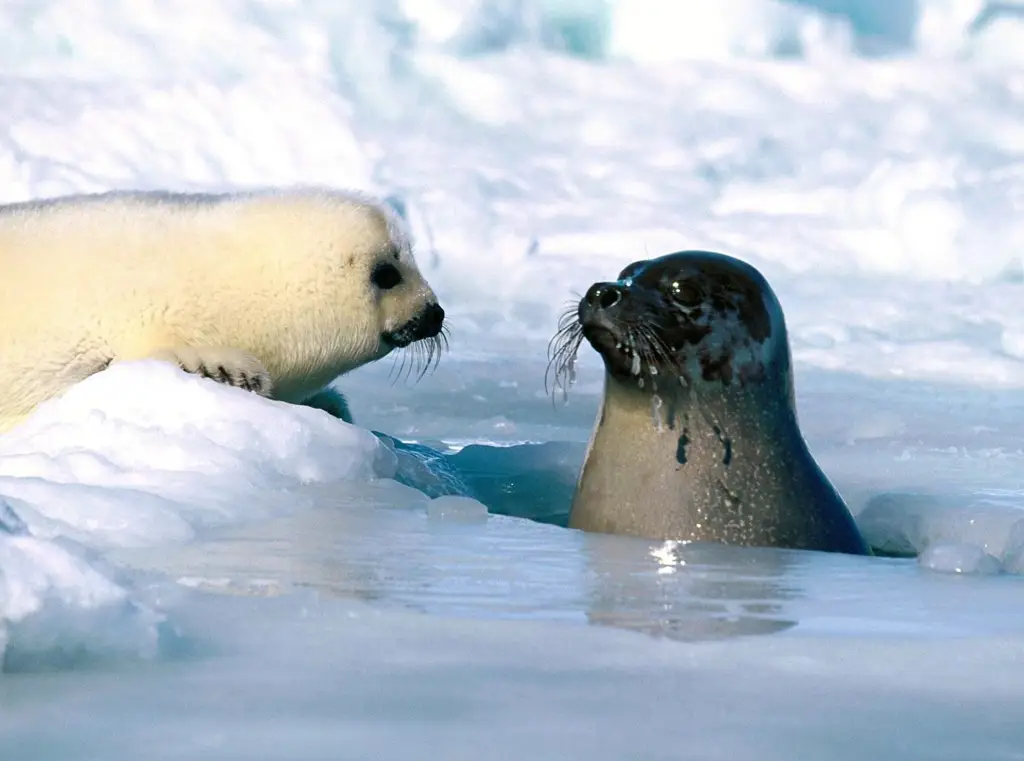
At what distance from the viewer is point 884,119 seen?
50.7 ft

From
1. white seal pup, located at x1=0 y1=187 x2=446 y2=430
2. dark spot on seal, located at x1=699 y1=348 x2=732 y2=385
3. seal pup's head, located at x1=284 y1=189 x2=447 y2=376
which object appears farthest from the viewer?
seal pup's head, located at x1=284 y1=189 x2=447 y2=376

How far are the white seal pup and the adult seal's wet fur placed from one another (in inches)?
37.9

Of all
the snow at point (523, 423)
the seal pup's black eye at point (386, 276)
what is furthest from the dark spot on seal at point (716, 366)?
the seal pup's black eye at point (386, 276)

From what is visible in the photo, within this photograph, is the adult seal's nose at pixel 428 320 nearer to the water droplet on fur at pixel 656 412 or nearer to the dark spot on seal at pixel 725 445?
the water droplet on fur at pixel 656 412

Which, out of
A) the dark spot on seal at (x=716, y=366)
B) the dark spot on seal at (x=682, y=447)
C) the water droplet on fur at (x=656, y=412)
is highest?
the dark spot on seal at (x=716, y=366)

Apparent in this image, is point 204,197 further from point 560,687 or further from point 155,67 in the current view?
point 155,67

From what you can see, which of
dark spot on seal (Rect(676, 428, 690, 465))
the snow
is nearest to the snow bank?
the snow

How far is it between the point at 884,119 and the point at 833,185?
1758mm

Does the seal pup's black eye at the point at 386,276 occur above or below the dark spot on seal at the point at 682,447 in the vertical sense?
above

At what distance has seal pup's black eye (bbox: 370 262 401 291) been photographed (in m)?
4.63

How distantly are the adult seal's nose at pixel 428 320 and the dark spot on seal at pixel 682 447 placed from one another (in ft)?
3.75

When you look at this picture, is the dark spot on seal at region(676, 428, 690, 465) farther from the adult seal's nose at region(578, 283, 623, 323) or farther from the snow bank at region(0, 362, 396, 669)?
the snow bank at region(0, 362, 396, 669)

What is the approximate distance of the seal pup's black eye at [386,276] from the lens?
4633 mm

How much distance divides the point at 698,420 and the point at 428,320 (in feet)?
3.89
